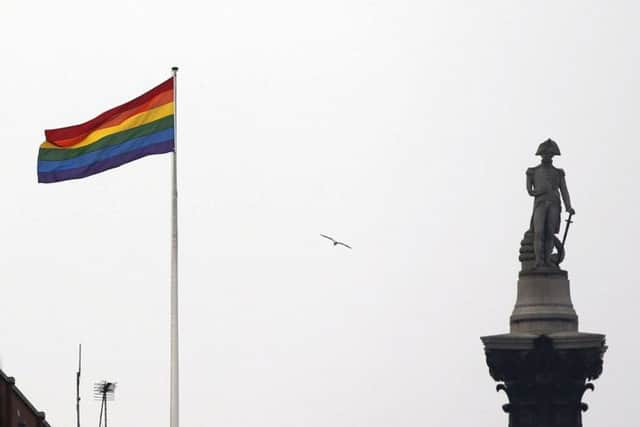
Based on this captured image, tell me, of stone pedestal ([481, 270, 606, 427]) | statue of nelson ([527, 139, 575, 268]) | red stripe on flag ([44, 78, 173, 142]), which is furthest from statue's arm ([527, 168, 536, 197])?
red stripe on flag ([44, 78, 173, 142])

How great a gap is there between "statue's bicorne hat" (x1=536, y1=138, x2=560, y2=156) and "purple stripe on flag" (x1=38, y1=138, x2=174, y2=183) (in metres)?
14.0

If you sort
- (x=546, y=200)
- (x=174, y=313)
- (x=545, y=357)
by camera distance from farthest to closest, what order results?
(x=546, y=200), (x=545, y=357), (x=174, y=313)

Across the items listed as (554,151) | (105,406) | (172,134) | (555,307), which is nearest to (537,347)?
(555,307)

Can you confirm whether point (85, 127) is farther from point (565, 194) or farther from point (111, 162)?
point (565, 194)

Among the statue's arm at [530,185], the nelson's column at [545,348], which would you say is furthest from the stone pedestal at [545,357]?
the statue's arm at [530,185]

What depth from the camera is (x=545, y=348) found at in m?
63.2

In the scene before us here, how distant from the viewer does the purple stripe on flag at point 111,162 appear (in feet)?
178

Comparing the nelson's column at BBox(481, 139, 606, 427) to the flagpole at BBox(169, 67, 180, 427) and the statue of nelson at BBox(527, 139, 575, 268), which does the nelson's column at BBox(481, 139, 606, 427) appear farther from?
the flagpole at BBox(169, 67, 180, 427)

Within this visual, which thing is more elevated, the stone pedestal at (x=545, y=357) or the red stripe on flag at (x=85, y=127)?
the red stripe on flag at (x=85, y=127)

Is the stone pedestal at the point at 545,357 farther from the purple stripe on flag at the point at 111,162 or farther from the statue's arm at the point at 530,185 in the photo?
the purple stripe on flag at the point at 111,162

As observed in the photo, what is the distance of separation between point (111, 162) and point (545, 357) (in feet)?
49.7

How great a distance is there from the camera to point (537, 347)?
63250 millimetres

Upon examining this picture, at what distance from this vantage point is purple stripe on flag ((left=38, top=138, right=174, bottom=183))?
54.1m

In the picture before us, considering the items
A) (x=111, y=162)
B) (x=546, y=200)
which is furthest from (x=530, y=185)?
(x=111, y=162)
